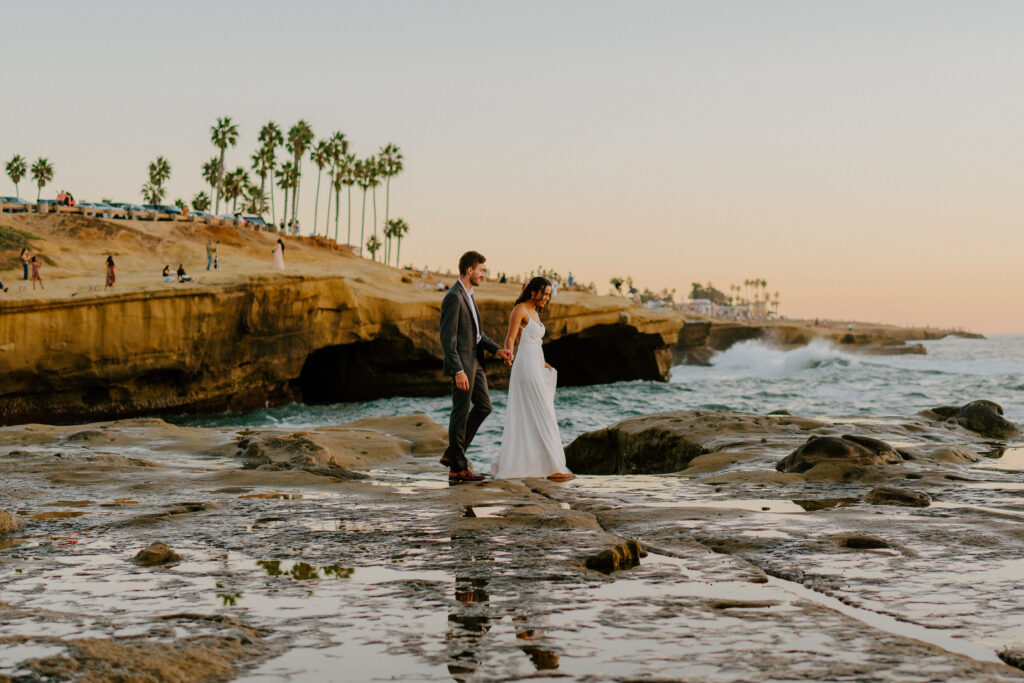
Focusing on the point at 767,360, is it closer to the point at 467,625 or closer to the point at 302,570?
the point at 302,570

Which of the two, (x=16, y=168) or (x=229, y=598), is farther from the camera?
(x=16, y=168)

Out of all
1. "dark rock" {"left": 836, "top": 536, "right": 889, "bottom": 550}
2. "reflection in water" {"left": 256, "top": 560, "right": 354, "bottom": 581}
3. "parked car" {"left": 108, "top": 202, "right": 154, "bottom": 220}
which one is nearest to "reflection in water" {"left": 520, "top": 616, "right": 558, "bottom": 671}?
"reflection in water" {"left": 256, "top": 560, "right": 354, "bottom": 581}

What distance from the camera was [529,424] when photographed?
838cm

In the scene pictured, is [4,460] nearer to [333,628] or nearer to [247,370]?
[333,628]

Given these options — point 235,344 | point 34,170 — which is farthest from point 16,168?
point 235,344

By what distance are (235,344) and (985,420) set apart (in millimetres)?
22013

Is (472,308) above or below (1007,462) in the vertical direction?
above

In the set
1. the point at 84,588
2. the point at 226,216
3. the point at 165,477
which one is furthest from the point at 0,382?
the point at 226,216

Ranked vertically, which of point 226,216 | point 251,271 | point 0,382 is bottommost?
point 0,382

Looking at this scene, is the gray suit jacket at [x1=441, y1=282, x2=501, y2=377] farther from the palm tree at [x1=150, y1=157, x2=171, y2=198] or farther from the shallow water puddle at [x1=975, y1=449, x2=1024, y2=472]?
the palm tree at [x1=150, y1=157, x2=171, y2=198]

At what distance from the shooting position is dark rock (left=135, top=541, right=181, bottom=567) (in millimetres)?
4223

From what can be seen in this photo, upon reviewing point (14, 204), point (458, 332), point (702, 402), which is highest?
point (14, 204)

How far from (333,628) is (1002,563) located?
3.21 m

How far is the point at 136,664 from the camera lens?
2.74 m
